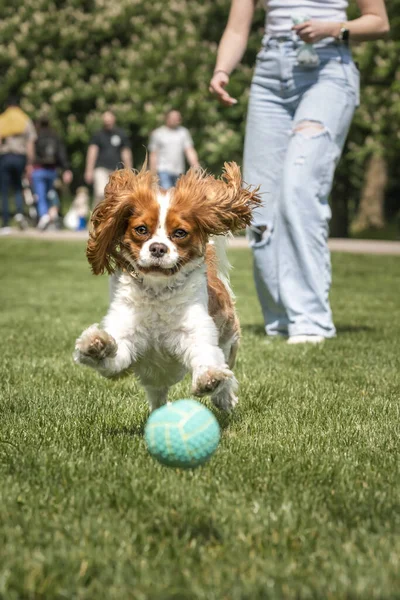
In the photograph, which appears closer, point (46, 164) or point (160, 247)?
point (160, 247)

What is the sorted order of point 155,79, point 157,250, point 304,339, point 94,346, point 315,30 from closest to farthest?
1. point 94,346
2. point 157,250
3. point 315,30
4. point 304,339
5. point 155,79

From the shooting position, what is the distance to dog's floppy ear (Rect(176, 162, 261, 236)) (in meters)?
4.08

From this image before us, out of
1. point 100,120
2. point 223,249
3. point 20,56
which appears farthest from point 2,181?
point 223,249

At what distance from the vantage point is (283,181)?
6.36m

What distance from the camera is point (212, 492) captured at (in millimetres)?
3016

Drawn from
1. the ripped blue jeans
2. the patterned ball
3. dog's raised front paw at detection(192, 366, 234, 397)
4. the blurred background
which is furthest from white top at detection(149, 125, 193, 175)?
the patterned ball

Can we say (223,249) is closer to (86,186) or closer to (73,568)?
(73,568)

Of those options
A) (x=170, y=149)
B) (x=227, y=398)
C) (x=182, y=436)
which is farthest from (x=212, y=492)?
(x=170, y=149)

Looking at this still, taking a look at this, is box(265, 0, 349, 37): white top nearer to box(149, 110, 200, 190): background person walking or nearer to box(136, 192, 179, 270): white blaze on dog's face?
box(136, 192, 179, 270): white blaze on dog's face

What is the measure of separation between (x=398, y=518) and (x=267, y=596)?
71 cm

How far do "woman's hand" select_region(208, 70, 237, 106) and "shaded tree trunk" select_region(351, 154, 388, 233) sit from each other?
680 inches

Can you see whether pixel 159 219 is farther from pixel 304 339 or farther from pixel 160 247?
pixel 304 339

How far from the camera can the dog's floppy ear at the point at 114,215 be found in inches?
158

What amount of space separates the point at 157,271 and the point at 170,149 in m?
13.8
